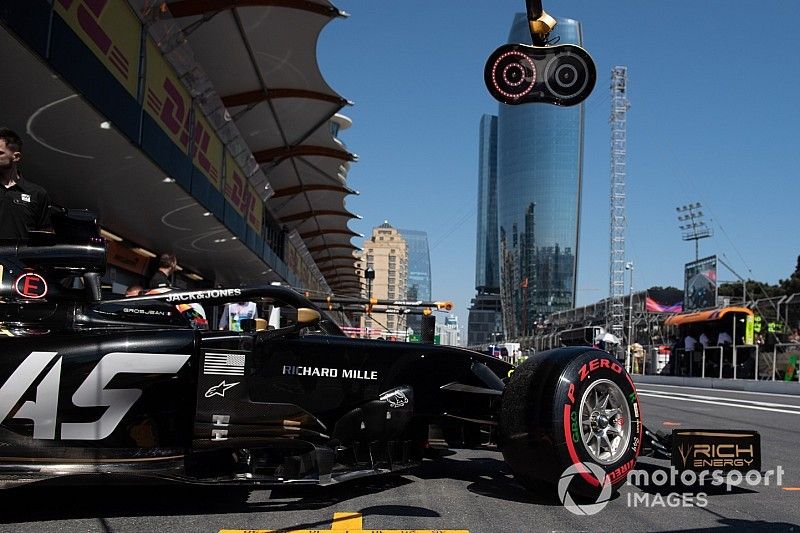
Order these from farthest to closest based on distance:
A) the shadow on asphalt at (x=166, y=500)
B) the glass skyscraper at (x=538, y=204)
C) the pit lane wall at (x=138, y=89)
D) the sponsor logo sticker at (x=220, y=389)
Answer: the glass skyscraper at (x=538, y=204)
the pit lane wall at (x=138, y=89)
the sponsor logo sticker at (x=220, y=389)
the shadow on asphalt at (x=166, y=500)

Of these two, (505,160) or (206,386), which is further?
(505,160)

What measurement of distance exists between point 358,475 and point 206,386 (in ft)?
3.06

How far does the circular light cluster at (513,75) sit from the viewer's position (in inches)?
218

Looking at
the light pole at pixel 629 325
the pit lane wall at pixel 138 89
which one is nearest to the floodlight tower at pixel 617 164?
the light pole at pixel 629 325

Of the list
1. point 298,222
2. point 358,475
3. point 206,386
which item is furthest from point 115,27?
point 298,222

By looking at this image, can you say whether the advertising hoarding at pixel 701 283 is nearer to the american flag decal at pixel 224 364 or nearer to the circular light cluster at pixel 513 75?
the circular light cluster at pixel 513 75

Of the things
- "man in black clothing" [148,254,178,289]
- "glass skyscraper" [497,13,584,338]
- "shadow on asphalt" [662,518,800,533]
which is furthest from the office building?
"shadow on asphalt" [662,518,800,533]

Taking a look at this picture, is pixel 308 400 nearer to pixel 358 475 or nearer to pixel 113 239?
pixel 358 475

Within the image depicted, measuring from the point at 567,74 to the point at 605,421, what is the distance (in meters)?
2.82

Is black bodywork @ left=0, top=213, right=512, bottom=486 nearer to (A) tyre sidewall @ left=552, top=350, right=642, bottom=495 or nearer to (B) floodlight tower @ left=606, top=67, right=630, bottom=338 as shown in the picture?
(A) tyre sidewall @ left=552, top=350, right=642, bottom=495

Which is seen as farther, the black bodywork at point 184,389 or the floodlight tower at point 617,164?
the floodlight tower at point 617,164

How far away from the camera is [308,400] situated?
12.9 feet

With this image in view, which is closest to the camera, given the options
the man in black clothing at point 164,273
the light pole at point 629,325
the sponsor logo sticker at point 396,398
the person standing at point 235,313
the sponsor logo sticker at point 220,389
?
the sponsor logo sticker at point 220,389

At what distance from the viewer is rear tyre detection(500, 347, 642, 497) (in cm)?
372
